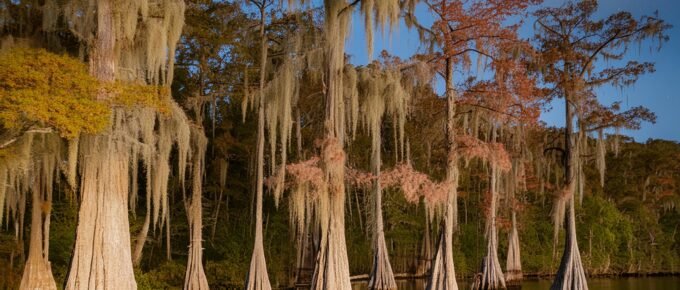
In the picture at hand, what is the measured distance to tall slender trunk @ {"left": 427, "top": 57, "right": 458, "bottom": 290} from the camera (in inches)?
569

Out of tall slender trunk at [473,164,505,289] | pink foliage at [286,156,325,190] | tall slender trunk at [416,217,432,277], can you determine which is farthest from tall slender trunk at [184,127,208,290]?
tall slender trunk at [416,217,432,277]

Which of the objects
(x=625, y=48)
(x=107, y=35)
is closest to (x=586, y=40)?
(x=625, y=48)

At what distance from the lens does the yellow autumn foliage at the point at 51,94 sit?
9.78 m

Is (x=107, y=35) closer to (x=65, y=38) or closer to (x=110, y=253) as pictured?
(x=65, y=38)

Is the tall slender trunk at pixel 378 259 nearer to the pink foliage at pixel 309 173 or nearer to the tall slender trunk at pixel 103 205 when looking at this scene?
the pink foliage at pixel 309 173

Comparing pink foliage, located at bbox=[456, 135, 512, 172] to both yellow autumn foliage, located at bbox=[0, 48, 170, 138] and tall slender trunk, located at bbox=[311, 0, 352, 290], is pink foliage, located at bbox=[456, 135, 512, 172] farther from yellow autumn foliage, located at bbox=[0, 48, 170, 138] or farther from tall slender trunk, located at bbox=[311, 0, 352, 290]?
yellow autumn foliage, located at bbox=[0, 48, 170, 138]

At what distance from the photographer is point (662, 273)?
34.5m

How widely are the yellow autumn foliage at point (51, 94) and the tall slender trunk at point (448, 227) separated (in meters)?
7.80

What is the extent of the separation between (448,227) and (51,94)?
29.8 feet

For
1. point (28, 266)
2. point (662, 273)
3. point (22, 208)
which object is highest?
point (22, 208)

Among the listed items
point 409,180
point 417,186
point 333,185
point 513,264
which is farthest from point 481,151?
point 513,264

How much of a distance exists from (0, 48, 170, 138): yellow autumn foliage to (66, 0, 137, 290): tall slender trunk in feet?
1.76

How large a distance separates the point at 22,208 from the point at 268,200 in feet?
36.3

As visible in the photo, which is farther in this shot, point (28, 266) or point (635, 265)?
point (635, 265)
